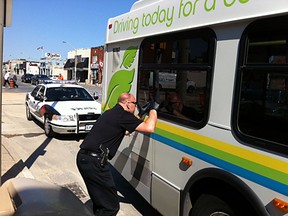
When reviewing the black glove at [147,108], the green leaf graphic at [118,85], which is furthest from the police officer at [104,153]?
the green leaf graphic at [118,85]

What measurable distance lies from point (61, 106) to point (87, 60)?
5587 centimetres

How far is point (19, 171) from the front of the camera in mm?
6109

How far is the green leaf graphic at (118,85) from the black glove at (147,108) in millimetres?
560

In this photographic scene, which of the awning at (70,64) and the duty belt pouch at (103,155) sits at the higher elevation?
the awning at (70,64)

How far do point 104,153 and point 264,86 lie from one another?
1.82 meters

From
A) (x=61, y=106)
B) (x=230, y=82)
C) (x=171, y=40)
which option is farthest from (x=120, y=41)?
(x=61, y=106)

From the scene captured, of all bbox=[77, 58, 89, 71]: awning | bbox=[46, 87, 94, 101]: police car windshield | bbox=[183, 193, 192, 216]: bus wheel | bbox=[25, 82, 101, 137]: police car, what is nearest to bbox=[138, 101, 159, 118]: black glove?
bbox=[183, 193, 192, 216]: bus wheel

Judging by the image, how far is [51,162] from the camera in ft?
24.2

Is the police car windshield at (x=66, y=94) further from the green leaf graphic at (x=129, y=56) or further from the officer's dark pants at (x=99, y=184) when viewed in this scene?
the officer's dark pants at (x=99, y=184)

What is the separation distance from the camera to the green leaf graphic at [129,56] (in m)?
4.82

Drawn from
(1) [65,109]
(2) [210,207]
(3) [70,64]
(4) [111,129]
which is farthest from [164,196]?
(3) [70,64]

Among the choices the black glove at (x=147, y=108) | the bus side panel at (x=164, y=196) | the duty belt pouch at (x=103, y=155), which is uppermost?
the black glove at (x=147, y=108)

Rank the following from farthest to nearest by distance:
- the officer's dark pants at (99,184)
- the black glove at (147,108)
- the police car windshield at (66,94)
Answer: the police car windshield at (66,94), the black glove at (147,108), the officer's dark pants at (99,184)

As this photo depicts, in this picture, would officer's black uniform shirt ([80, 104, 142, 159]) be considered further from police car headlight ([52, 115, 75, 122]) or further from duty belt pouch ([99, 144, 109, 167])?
police car headlight ([52, 115, 75, 122])
